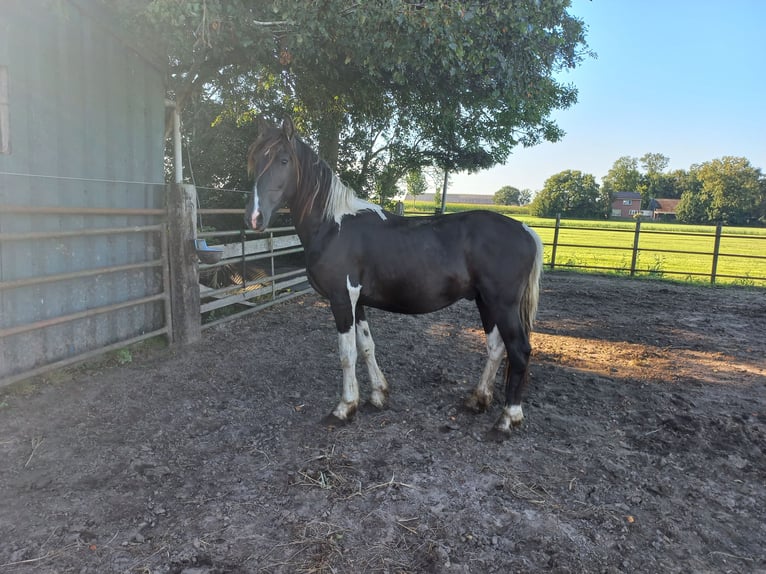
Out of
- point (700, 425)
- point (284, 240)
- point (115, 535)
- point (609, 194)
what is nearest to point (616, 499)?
point (700, 425)

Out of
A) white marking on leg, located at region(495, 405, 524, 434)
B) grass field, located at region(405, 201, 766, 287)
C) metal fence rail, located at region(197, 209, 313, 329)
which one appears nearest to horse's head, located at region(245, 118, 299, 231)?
metal fence rail, located at region(197, 209, 313, 329)

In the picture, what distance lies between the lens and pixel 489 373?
3527 millimetres

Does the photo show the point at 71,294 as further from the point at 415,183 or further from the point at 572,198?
the point at 572,198

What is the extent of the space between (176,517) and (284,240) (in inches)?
221

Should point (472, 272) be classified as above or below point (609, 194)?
below

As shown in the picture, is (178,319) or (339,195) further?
(178,319)

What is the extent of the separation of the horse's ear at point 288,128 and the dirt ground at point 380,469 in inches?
81.1

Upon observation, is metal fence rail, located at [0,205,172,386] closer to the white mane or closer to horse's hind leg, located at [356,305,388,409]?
the white mane

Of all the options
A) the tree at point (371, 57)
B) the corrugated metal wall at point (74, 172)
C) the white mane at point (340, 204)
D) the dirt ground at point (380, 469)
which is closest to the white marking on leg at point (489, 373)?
the dirt ground at point (380, 469)

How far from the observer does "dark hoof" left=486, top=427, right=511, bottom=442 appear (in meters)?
3.06

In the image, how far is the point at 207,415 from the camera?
3.39 meters

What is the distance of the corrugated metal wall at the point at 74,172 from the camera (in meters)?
3.54

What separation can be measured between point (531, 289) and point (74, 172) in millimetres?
4065

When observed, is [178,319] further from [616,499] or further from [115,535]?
[616,499]
